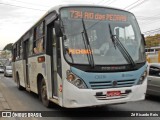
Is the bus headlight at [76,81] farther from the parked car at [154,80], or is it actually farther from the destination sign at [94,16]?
the parked car at [154,80]

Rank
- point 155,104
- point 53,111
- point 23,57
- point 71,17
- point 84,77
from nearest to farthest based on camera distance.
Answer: point 84,77
point 71,17
point 53,111
point 155,104
point 23,57

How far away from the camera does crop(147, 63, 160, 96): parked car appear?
1121 centimetres

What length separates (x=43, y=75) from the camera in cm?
977

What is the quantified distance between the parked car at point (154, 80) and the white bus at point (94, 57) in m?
3.06

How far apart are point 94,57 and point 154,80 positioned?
4526 millimetres

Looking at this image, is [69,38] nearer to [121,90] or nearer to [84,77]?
[84,77]

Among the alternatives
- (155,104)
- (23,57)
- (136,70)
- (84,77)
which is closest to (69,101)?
(84,77)

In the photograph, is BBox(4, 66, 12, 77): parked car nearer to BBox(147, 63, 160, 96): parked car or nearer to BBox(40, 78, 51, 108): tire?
A: BBox(147, 63, 160, 96): parked car

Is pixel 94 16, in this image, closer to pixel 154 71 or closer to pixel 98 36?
pixel 98 36

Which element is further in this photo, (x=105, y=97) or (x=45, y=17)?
(x=45, y=17)

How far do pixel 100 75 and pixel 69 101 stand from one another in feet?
3.22

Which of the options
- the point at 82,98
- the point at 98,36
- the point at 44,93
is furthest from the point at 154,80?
the point at 82,98

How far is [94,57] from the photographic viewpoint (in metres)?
7.66

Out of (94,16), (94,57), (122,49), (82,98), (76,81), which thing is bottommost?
(82,98)
